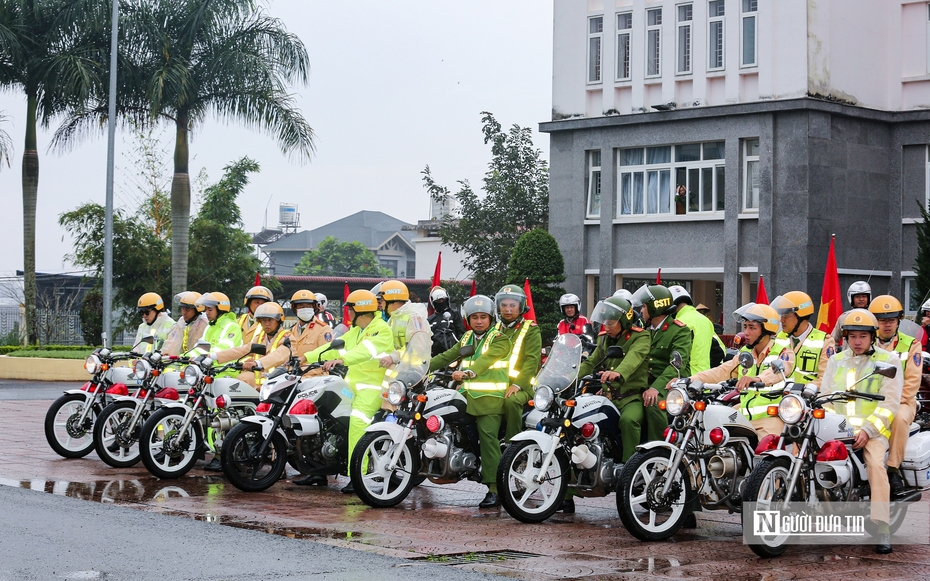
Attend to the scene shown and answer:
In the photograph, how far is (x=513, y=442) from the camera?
9.88 meters

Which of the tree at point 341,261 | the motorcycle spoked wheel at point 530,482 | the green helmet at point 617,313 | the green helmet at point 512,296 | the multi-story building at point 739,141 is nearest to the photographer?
the motorcycle spoked wheel at point 530,482

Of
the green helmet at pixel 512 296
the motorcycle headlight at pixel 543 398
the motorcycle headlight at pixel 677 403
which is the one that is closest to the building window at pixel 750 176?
the green helmet at pixel 512 296

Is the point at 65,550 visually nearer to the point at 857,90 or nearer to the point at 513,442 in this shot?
the point at 513,442

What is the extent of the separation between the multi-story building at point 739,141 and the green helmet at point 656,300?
770 inches

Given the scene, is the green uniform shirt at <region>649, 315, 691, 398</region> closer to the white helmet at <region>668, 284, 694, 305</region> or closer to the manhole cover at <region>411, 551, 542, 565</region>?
the white helmet at <region>668, 284, 694, 305</region>

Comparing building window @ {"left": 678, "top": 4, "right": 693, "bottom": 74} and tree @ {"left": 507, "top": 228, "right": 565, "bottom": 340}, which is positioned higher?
building window @ {"left": 678, "top": 4, "right": 693, "bottom": 74}

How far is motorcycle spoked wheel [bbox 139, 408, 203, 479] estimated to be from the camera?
12.2m

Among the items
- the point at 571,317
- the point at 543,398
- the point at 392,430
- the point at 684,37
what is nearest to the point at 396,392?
the point at 392,430

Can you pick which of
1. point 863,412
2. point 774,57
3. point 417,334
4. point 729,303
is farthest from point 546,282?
point 863,412

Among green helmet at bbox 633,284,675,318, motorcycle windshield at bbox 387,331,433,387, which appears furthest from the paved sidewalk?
green helmet at bbox 633,284,675,318

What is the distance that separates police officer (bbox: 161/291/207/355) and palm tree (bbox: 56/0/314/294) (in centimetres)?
1616

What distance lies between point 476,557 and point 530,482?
1.62 meters

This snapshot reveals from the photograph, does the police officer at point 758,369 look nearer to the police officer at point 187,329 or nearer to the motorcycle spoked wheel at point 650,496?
the motorcycle spoked wheel at point 650,496

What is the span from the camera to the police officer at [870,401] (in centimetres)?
882
